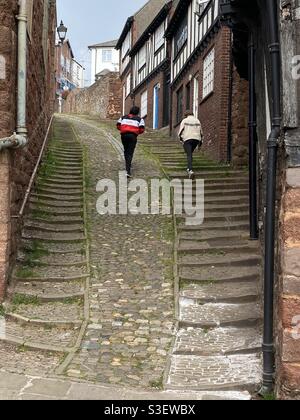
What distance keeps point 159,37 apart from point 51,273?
18726 mm

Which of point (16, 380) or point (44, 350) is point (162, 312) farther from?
point (16, 380)

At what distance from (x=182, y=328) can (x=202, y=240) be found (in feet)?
8.39

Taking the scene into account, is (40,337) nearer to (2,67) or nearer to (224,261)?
(224,261)

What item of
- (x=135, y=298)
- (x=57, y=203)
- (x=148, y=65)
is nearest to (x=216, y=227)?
(x=135, y=298)

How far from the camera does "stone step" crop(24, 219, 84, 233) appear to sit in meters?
8.00

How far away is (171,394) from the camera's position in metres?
4.32

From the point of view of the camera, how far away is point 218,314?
19.4ft

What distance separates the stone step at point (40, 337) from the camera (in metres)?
5.13

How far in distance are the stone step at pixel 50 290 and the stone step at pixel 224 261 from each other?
60.0 inches

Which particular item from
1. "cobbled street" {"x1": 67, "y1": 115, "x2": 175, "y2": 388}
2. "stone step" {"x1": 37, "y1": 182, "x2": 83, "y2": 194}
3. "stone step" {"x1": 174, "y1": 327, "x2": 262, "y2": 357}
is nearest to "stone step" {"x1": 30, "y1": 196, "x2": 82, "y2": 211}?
"cobbled street" {"x1": 67, "y1": 115, "x2": 175, "y2": 388}

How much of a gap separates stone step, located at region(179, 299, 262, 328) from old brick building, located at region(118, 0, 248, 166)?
248 inches

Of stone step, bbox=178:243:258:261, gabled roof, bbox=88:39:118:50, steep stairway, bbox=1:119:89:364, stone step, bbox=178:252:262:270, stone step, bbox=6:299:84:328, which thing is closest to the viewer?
steep stairway, bbox=1:119:89:364

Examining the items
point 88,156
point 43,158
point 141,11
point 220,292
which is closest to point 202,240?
point 220,292

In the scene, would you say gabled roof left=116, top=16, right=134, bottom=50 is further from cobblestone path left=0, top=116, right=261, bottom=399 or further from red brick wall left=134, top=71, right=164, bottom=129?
cobblestone path left=0, top=116, right=261, bottom=399
